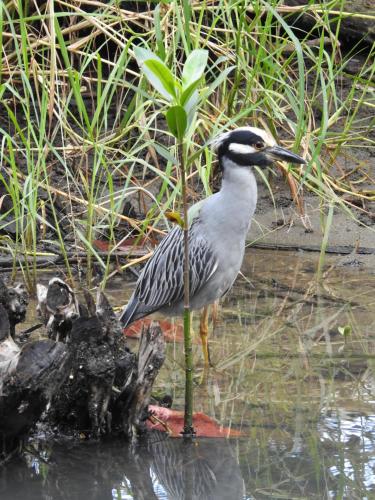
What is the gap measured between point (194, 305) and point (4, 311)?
57.2 inches

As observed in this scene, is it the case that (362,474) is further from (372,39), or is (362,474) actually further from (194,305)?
(372,39)

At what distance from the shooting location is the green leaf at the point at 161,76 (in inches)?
137

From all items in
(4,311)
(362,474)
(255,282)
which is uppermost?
(4,311)

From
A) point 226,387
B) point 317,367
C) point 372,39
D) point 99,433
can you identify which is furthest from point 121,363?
point 372,39

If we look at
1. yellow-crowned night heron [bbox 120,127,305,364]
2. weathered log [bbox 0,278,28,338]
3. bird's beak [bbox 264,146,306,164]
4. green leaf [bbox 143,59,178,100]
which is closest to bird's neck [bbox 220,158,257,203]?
yellow-crowned night heron [bbox 120,127,305,364]

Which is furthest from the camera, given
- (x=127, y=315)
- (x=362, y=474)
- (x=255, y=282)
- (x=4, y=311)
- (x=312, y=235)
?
(x=312, y=235)

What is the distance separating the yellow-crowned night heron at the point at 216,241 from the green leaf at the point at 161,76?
1306mm

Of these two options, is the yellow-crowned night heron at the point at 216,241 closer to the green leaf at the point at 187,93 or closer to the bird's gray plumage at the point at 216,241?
the bird's gray plumage at the point at 216,241

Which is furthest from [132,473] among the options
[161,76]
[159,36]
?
[159,36]

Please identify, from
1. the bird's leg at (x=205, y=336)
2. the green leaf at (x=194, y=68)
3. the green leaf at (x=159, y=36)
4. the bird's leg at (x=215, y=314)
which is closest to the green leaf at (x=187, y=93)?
the green leaf at (x=194, y=68)

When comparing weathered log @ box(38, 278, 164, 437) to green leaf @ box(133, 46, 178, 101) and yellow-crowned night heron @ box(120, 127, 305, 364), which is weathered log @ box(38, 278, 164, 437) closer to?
green leaf @ box(133, 46, 178, 101)

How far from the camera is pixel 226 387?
448 centimetres

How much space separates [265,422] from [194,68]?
1315 millimetres

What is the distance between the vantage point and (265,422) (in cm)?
405
